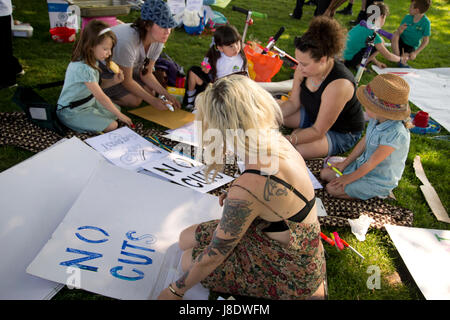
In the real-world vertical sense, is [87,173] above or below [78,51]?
below

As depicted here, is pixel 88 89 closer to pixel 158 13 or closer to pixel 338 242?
pixel 158 13

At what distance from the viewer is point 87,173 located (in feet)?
7.89

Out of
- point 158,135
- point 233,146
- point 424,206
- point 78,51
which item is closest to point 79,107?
point 78,51

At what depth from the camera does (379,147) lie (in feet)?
7.82

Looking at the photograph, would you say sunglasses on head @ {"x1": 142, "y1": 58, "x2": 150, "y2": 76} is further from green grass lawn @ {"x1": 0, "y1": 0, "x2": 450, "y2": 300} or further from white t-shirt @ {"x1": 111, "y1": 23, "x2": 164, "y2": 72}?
green grass lawn @ {"x1": 0, "y1": 0, "x2": 450, "y2": 300}

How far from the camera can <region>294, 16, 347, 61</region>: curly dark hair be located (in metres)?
2.62

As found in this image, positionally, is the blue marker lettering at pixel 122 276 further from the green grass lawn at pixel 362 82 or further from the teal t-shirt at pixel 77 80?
the teal t-shirt at pixel 77 80

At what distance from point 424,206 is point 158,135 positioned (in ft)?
7.51

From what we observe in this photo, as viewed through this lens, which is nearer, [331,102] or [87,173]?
[87,173]

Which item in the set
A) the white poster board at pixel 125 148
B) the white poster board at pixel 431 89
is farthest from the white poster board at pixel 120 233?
the white poster board at pixel 431 89

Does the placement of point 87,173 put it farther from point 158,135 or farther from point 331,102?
point 331,102

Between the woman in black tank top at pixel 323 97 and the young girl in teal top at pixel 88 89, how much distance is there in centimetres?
153

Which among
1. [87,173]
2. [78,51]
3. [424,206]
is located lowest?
[424,206]

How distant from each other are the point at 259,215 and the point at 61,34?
14.1ft
